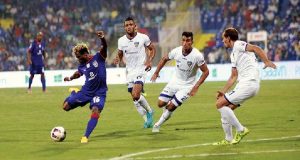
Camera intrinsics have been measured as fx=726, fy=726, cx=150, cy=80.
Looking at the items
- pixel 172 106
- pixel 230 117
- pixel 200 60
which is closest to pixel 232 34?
pixel 230 117

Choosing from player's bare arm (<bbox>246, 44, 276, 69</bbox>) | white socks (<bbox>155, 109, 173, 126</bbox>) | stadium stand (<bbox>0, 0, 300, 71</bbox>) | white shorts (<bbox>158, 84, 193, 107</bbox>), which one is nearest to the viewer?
player's bare arm (<bbox>246, 44, 276, 69</bbox>)

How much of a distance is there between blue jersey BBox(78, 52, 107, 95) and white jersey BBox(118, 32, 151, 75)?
9.35ft

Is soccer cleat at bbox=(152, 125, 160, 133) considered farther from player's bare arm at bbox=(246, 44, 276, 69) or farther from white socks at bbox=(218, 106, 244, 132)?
player's bare arm at bbox=(246, 44, 276, 69)

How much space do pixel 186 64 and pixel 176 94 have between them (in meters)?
0.68

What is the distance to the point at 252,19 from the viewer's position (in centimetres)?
4762

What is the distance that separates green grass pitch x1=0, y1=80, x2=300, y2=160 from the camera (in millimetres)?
11617

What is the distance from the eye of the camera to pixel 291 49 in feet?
145

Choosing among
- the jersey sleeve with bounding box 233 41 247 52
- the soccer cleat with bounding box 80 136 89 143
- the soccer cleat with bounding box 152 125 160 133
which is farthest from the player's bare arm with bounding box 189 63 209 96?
the soccer cleat with bounding box 80 136 89 143

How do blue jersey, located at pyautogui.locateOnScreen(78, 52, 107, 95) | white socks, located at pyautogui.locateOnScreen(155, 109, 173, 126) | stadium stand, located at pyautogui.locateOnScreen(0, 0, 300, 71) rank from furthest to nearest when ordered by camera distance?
stadium stand, located at pyautogui.locateOnScreen(0, 0, 300, 71)
white socks, located at pyautogui.locateOnScreen(155, 109, 173, 126)
blue jersey, located at pyautogui.locateOnScreen(78, 52, 107, 95)

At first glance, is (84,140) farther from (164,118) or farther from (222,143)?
(222,143)

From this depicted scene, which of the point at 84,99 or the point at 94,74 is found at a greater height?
the point at 94,74

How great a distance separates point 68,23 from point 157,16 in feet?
19.5

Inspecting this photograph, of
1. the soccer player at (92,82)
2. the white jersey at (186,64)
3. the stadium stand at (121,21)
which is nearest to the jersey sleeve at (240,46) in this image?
the soccer player at (92,82)

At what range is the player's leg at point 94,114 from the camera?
44.4 feet
